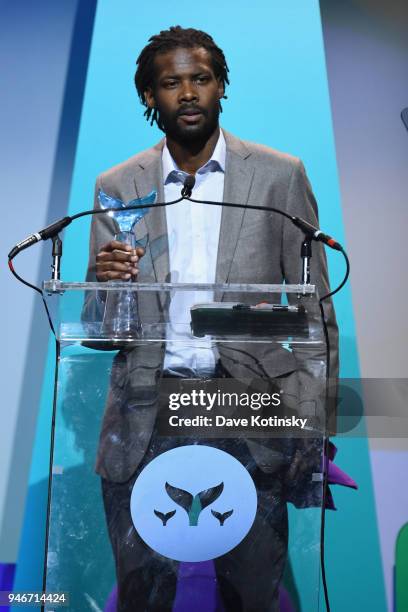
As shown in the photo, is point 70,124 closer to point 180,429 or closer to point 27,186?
point 27,186

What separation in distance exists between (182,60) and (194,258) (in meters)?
0.71

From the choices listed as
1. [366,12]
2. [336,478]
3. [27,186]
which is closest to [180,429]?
[336,478]

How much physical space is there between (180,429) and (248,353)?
203 millimetres

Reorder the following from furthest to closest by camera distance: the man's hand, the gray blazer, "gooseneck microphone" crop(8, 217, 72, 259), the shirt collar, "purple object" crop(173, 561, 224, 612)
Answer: the shirt collar
the gray blazer
the man's hand
"gooseneck microphone" crop(8, 217, 72, 259)
"purple object" crop(173, 561, 224, 612)

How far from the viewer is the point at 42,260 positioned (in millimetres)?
3160

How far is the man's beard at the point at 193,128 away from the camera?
2.82 meters

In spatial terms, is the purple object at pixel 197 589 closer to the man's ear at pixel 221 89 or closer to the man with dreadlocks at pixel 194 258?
the man with dreadlocks at pixel 194 258

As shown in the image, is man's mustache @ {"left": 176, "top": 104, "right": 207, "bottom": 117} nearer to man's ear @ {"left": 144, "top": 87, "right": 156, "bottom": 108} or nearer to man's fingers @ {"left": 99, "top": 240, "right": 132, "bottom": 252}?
man's ear @ {"left": 144, "top": 87, "right": 156, "bottom": 108}

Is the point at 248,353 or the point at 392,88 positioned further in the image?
the point at 392,88

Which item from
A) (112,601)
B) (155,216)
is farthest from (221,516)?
(155,216)

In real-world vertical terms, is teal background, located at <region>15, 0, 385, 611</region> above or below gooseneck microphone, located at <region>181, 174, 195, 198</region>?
above

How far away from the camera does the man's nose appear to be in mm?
2814

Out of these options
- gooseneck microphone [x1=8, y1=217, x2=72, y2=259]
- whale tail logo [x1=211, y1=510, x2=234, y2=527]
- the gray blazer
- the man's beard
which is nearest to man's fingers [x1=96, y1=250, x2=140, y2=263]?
gooseneck microphone [x1=8, y1=217, x2=72, y2=259]

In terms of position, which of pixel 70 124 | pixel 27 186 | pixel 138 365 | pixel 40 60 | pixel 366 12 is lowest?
pixel 138 365
